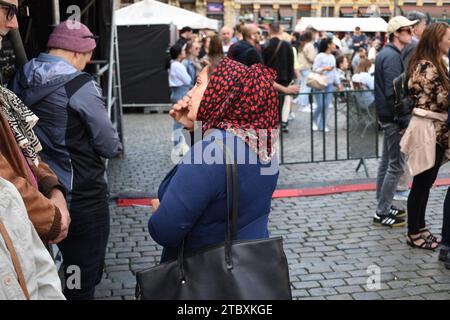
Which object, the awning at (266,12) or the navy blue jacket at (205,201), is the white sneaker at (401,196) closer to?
the navy blue jacket at (205,201)

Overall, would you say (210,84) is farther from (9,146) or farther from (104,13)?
(104,13)

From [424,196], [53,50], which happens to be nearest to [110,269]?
[53,50]

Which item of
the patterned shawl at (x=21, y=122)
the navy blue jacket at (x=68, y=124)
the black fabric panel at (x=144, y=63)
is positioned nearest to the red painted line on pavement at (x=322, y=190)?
the navy blue jacket at (x=68, y=124)

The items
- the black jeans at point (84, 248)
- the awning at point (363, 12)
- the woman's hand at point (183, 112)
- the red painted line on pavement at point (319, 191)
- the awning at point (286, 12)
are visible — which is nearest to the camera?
the woman's hand at point (183, 112)

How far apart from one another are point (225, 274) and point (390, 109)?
4.01 m

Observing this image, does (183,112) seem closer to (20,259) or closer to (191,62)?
(20,259)

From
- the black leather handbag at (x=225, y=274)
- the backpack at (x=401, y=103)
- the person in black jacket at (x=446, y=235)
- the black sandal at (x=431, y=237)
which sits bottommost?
the black sandal at (x=431, y=237)

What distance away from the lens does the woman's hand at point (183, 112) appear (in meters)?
2.54

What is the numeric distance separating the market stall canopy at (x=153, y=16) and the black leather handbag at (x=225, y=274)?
13.1 m

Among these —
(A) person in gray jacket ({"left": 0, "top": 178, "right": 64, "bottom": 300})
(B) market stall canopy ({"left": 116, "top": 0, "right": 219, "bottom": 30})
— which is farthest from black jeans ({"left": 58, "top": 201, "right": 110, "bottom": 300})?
(B) market stall canopy ({"left": 116, "top": 0, "right": 219, "bottom": 30})

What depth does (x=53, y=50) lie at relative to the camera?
3691 millimetres

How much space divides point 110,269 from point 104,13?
400cm

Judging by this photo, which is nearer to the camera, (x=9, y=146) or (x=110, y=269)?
(x=9, y=146)

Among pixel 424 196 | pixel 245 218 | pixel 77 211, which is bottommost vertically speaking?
Result: pixel 424 196
